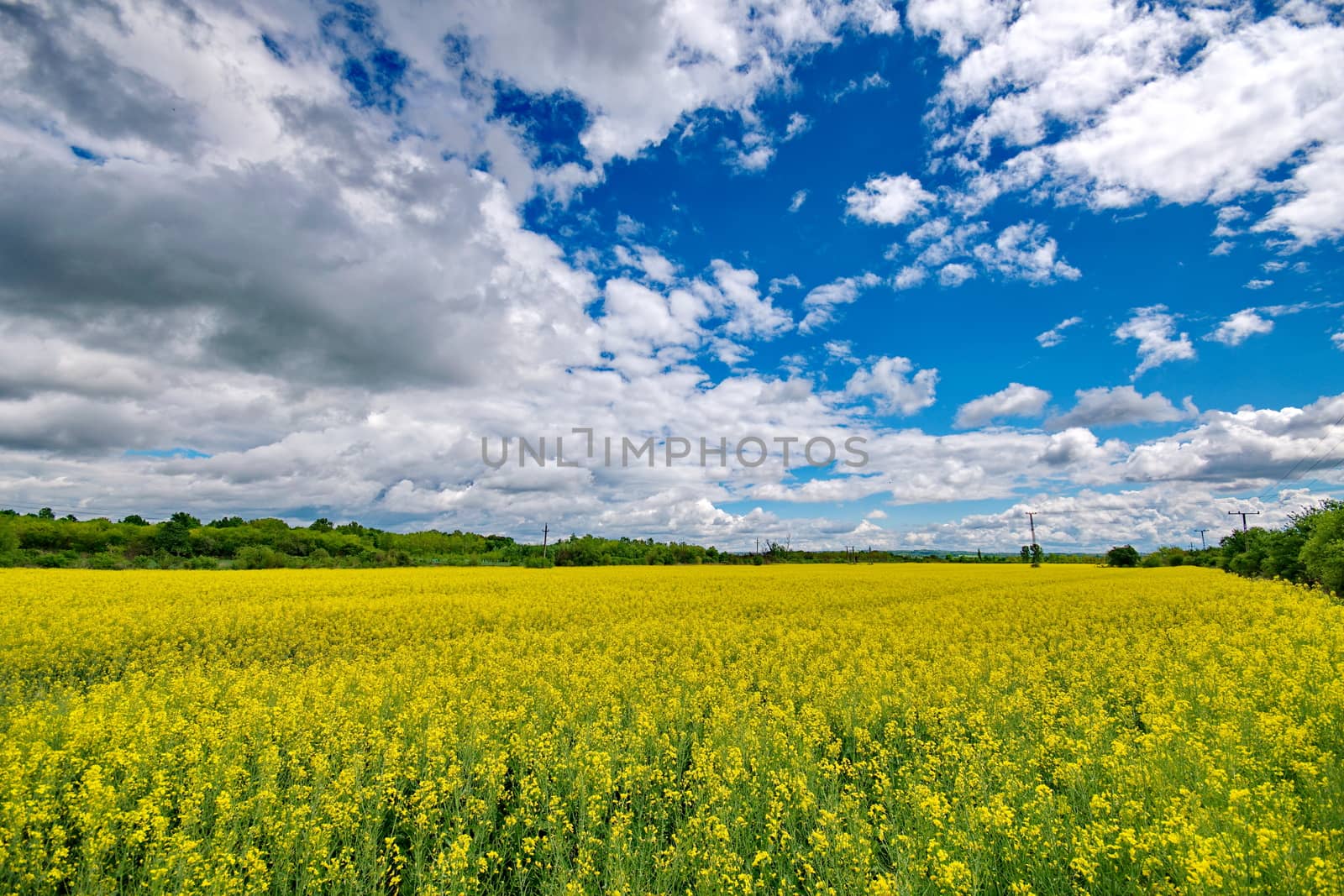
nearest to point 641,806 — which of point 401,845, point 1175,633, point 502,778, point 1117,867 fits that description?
point 502,778

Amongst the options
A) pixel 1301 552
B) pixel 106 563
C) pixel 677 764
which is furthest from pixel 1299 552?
pixel 106 563

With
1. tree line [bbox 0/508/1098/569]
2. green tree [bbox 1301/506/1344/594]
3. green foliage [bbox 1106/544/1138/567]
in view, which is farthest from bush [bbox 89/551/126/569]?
green foliage [bbox 1106/544/1138/567]

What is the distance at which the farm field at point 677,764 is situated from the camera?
4.65 metres

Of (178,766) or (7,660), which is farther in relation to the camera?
(7,660)

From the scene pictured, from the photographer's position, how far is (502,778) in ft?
22.3

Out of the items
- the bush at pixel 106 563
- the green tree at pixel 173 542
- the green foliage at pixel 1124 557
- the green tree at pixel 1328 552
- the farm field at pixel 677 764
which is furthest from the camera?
the green foliage at pixel 1124 557

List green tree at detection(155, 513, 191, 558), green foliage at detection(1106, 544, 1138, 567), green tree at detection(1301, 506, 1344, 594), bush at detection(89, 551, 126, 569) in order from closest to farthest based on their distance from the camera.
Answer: green tree at detection(1301, 506, 1344, 594), bush at detection(89, 551, 126, 569), green tree at detection(155, 513, 191, 558), green foliage at detection(1106, 544, 1138, 567)

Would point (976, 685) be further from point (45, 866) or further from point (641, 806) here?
point (45, 866)

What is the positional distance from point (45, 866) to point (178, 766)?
1663 mm

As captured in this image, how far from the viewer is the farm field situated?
4.65 metres

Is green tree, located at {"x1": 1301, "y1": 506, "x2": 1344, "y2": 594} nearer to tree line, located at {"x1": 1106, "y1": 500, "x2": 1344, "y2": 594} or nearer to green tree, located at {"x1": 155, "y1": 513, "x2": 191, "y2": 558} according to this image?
tree line, located at {"x1": 1106, "y1": 500, "x2": 1344, "y2": 594}

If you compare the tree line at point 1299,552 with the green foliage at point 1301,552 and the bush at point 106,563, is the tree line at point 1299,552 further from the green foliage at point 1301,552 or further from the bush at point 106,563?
the bush at point 106,563

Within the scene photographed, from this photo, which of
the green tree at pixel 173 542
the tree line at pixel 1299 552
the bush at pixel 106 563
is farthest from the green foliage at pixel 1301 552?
the green tree at pixel 173 542

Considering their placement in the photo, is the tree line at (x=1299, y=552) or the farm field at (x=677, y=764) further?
the tree line at (x=1299, y=552)
